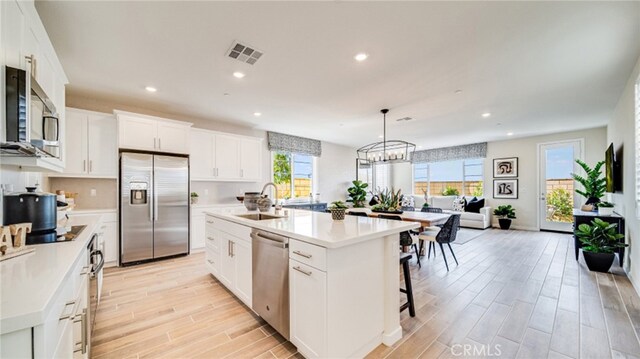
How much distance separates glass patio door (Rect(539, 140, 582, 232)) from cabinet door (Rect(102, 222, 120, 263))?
9244mm

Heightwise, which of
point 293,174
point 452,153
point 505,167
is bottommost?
point 293,174

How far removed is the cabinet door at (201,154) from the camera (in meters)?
4.64

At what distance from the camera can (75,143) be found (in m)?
3.63

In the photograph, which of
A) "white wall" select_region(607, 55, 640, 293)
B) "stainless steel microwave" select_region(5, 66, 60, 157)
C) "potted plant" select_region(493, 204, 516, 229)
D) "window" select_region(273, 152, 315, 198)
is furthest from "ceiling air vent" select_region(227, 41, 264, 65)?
"potted plant" select_region(493, 204, 516, 229)

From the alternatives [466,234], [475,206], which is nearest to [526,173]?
[475,206]

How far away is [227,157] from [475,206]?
676cm

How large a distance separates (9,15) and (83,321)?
66.5 inches

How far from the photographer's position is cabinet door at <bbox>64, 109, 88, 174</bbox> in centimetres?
356

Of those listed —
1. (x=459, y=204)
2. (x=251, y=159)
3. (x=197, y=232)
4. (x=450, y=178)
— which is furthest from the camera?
(x=450, y=178)

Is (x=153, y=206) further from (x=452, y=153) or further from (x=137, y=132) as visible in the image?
(x=452, y=153)

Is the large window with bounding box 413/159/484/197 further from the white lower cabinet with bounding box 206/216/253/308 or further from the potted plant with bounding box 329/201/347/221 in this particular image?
the white lower cabinet with bounding box 206/216/253/308

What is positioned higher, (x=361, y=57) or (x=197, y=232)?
(x=361, y=57)

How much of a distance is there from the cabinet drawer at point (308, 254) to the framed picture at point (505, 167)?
7.66 metres

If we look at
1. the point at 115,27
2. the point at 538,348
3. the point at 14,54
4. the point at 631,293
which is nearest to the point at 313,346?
the point at 538,348
